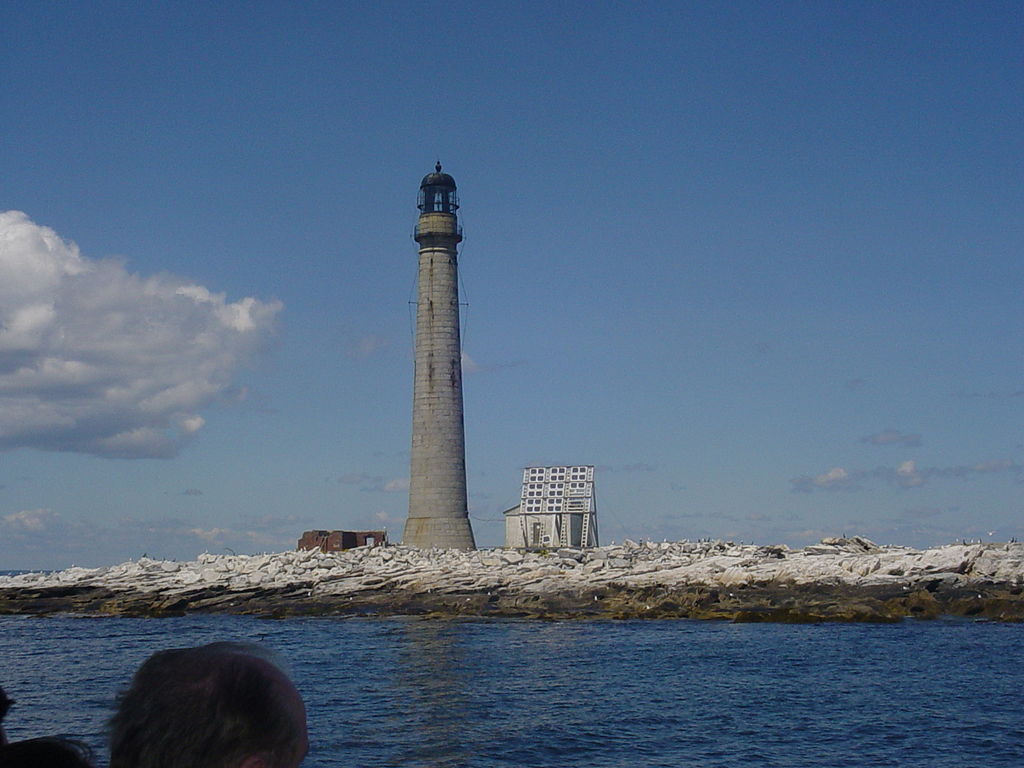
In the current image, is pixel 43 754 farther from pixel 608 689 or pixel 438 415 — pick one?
pixel 438 415

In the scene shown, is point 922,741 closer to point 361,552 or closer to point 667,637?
point 667,637

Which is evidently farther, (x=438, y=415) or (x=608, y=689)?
(x=438, y=415)

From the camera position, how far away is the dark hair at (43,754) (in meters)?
2.24

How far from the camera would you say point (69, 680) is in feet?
88.0

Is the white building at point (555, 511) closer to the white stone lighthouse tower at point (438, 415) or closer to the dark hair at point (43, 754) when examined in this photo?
the white stone lighthouse tower at point (438, 415)

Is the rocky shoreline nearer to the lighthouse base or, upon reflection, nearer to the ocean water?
the lighthouse base

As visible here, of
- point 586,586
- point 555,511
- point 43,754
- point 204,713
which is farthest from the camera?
point 555,511

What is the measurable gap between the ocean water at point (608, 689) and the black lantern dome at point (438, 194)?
76.2 feet

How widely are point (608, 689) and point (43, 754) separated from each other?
23.1 m

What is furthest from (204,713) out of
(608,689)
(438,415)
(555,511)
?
(555,511)

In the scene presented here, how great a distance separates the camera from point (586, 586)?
140ft

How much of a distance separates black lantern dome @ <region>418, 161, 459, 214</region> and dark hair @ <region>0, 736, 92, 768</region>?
5190cm

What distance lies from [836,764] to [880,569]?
26.1 m

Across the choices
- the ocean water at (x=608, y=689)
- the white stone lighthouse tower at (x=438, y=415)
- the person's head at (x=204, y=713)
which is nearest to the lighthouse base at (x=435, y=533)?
the white stone lighthouse tower at (x=438, y=415)
